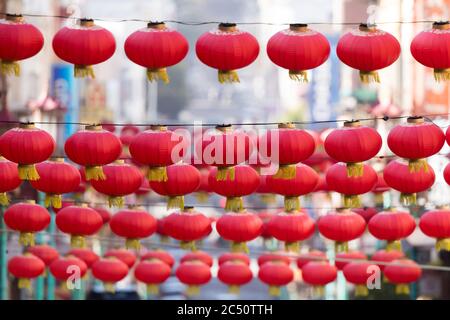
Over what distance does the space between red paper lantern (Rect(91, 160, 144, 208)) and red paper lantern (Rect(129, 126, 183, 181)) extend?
3.83ft

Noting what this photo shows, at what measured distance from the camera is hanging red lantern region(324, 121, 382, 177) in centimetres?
2056

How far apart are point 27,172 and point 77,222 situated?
344cm

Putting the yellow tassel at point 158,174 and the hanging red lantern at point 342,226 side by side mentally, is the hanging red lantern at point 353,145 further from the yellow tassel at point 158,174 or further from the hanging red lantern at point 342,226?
the hanging red lantern at point 342,226

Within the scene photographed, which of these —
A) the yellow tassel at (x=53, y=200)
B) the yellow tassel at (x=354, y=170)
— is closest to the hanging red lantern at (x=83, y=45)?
the yellow tassel at (x=53, y=200)

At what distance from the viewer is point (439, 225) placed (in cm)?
2314

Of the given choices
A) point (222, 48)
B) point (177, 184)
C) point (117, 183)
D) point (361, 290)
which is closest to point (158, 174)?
point (177, 184)

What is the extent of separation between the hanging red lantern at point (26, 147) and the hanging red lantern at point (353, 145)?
A: 3.71 meters

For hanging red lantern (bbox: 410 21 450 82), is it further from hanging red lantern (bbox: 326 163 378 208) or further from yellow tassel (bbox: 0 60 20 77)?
yellow tassel (bbox: 0 60 20 77)

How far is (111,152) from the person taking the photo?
2091 cm

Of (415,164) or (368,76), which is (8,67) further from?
(415,164)

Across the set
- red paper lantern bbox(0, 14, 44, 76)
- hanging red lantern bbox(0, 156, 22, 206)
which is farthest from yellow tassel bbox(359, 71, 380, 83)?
hanging red lantern bbox(0, 156, 22, 206)

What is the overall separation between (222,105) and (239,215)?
341 ft

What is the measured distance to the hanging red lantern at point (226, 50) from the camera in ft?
65.2
